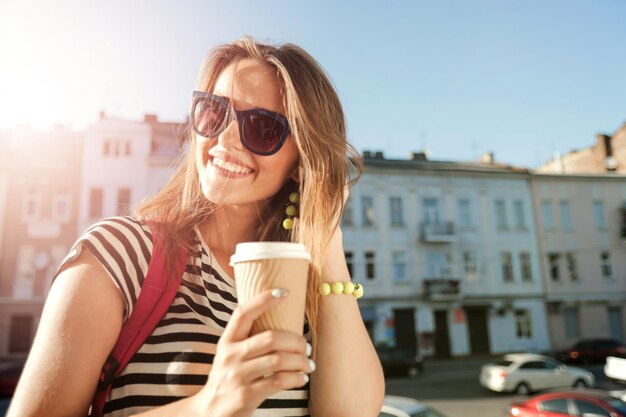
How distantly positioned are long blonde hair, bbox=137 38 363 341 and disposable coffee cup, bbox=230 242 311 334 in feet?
1.03

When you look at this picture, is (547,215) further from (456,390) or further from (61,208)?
(61,208)

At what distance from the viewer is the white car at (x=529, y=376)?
15.9 meters

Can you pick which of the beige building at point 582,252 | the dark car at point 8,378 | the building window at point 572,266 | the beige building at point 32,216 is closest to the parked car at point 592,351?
the beige building at point 582,252

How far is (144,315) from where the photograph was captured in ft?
4.25

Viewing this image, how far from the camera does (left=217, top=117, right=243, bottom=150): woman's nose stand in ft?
4.78

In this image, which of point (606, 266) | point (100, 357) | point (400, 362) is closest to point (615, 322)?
point (606, 266)

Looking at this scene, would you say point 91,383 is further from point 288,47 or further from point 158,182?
point 158,182

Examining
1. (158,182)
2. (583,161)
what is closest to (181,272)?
(158,182)

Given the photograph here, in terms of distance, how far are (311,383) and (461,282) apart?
2911 cm

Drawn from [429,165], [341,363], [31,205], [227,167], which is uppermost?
[429,165]

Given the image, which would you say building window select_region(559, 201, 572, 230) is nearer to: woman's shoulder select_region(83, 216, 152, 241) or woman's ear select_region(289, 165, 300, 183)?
woman's ear select_region(289, 165, 300, 183)

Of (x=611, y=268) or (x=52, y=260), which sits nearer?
(x=52, y=260)

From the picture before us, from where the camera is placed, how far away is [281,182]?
5.25ft

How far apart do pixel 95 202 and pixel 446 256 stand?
69.6ft
